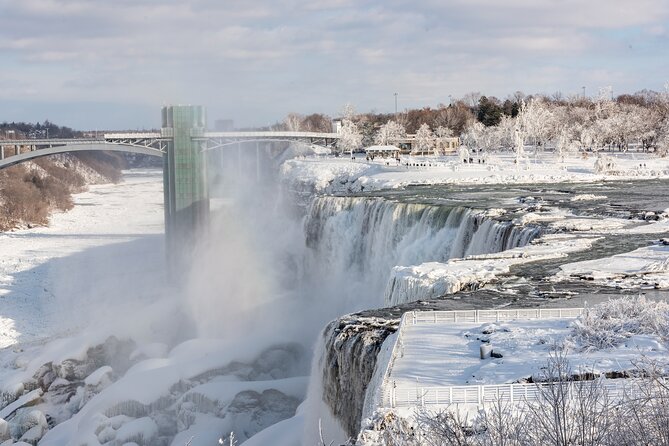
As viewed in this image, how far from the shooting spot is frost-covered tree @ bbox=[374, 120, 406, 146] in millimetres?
88400

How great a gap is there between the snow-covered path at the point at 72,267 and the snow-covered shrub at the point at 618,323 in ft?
80.3

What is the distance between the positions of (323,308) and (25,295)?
50.3ft

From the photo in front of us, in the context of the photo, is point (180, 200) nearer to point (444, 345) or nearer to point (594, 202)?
point (594, 202)

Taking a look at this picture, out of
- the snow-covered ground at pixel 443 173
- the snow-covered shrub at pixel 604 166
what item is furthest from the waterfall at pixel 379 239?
the snow-covered shrub at pixel 604 166

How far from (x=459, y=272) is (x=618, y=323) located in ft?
20.1

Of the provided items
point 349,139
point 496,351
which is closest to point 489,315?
point 496,351

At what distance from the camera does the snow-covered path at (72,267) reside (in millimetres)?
35969

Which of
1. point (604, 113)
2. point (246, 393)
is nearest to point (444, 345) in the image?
point (246, 393)

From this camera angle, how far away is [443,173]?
2010 inches

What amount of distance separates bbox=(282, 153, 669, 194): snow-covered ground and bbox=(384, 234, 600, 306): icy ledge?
23.1 meters

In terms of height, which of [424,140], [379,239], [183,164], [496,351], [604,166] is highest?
[424,140]

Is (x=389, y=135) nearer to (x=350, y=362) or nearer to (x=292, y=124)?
(x=292, y=124)

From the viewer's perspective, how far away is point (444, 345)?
45.3 ft

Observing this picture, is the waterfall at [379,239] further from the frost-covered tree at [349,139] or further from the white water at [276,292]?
the frost-covered tree at [349,139]
